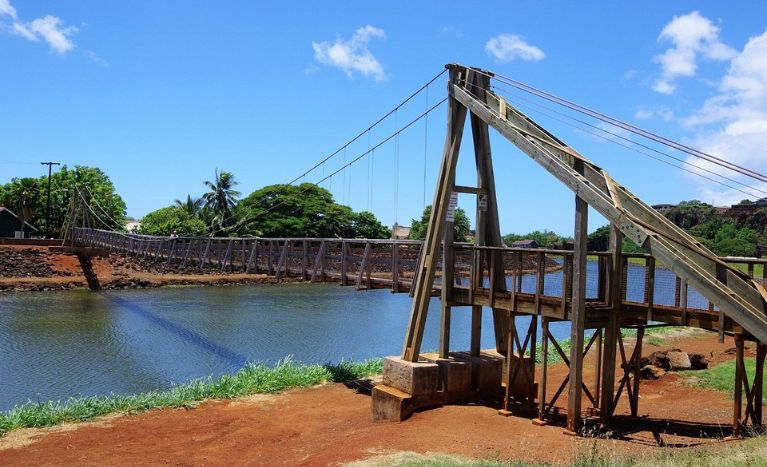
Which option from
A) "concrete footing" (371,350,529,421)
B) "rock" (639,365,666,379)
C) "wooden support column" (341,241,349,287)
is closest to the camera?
"concrete footing" (371,350,529,421)

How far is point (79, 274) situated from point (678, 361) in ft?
124

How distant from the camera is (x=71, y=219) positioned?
152ft

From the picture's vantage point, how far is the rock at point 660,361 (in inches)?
592

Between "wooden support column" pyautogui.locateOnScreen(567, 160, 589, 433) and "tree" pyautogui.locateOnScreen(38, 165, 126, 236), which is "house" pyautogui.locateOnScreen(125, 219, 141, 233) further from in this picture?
"wooden support column" pyautogui.locateOnScreen(567, 160, 589, 433)

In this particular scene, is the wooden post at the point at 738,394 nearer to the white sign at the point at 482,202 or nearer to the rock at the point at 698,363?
the white sign at the point at 482,202

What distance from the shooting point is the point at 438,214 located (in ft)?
38.6

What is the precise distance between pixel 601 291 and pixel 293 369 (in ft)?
25.9

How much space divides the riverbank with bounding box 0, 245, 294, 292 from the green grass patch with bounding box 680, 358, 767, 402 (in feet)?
88.7

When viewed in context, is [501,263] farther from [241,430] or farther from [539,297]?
[241,430]

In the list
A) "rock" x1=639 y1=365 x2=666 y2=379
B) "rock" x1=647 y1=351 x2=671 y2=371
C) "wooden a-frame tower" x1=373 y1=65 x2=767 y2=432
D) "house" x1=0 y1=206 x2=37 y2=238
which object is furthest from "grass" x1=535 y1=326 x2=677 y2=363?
"house" x1=0 y1=206 x2=37 y2=238

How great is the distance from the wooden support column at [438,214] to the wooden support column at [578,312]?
2.82m

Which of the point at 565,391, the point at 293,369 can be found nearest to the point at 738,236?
the point at 565,391

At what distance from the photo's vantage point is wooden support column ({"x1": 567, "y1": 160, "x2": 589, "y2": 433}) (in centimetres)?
927

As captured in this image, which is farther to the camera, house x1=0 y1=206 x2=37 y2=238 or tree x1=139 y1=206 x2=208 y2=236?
house x1=0 y1=206 x2=37 y2=238
